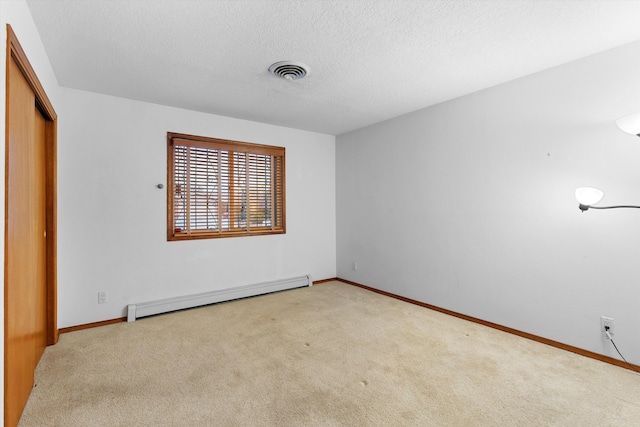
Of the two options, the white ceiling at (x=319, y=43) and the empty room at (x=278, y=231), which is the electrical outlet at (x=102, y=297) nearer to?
the empty room at (x=278, y=231)

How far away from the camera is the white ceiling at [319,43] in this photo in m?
1.92

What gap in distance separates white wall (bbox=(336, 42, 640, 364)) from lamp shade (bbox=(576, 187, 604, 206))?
200 mm

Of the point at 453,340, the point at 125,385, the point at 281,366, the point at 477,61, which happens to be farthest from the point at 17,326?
the point at 477,61

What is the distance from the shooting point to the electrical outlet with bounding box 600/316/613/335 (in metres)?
2.43

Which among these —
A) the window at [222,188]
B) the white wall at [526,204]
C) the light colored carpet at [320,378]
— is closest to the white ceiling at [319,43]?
the white wall at [526,204]

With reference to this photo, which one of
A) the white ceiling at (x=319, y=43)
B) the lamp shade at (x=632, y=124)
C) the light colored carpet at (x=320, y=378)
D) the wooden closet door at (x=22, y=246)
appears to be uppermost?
the white ceiling at (x=319, y=43)

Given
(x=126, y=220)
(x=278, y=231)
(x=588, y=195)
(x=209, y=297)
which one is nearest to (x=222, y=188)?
(x=278, y=231)

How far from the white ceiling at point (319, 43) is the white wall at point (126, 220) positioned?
0.35 meters

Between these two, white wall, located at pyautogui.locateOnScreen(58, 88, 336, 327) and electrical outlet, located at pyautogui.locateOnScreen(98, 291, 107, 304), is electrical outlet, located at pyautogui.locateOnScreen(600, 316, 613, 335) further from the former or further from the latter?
electrical outlet, located at pyautogui.locateOnScreen(98, 291, 107, 304)

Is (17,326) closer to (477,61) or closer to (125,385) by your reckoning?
(125,385)

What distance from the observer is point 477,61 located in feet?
8.56

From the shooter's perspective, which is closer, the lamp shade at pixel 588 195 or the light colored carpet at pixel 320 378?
the light colored carpet at pixel 320 378

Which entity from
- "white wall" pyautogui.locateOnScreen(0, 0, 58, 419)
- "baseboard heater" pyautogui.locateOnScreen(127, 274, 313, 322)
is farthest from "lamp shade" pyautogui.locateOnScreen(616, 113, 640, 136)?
"baseboard heater" pyautogui.locateOnScreen(127, 274, 313, 322)

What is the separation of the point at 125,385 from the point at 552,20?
3832mm
